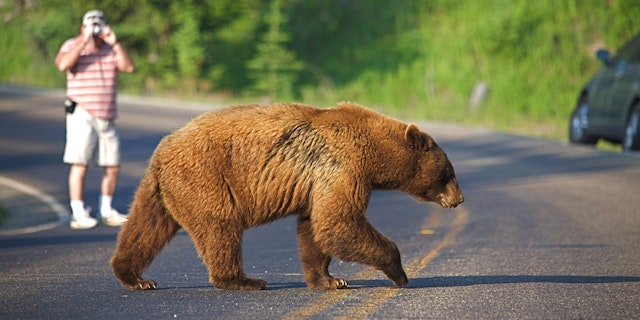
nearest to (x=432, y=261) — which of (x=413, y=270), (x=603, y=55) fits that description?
(x=413, y=270)

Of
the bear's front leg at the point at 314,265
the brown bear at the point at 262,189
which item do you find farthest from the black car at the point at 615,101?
the bear's front leg at the point at 314,265

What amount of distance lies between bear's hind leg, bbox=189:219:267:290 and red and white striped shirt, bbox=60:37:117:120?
4.47m

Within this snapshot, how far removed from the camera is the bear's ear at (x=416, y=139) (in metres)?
7.93

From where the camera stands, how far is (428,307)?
688cm

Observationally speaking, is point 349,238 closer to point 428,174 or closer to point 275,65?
point 428,174

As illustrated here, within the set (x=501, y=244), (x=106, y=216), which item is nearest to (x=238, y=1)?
→ (x=106, y=216)

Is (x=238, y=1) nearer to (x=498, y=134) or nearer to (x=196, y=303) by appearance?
(x=498, y=134)

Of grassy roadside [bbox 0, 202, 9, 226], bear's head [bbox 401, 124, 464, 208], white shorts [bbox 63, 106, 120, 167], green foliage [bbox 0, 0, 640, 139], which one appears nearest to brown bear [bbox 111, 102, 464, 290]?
bear's head [bbox 401, 124, 464, 208]

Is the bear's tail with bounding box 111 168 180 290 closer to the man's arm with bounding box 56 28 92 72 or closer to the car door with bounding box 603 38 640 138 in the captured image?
the man's arm with bounding box 56 28 92 72

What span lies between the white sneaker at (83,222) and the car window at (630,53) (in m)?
10.0

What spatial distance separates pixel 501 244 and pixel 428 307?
127 inches

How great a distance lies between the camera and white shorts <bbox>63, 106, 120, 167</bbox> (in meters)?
11.4

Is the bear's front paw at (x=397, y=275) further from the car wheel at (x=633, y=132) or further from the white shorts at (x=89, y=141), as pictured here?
the car wheel at (x=633, y=132)

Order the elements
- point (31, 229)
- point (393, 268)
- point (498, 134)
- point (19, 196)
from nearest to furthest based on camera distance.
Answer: point (393, 268), point (31, 229), point (19, 196), point (498, 134)
